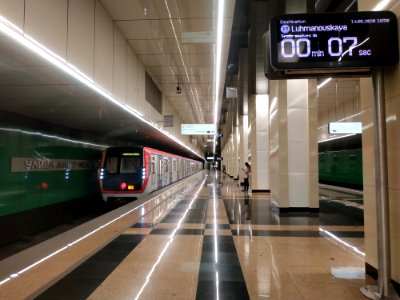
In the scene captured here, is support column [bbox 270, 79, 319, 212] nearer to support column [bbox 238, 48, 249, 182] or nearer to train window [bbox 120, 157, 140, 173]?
support column [bbox 238, 48, 249, 182]

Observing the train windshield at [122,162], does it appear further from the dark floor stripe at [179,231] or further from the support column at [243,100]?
the dark floor stripe at [179,231]

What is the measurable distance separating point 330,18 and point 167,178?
15.5 meters

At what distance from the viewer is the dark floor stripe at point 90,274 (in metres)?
3.20

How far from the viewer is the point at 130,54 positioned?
987 centimetres

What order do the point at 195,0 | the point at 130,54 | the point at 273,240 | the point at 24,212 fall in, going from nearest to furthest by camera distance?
the point at 273,240
the point at 195,0
the point at 24,212
the point at 130,54

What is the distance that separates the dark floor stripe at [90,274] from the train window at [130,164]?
717 centimetres

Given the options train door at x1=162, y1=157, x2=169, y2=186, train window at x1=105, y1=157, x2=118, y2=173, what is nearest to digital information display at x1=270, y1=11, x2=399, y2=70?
train window at x1=105, y1=157, x2=118, y2=173

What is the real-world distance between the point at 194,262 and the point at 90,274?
1247mm

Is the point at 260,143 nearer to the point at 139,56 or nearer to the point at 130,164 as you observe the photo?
the point at 130,164

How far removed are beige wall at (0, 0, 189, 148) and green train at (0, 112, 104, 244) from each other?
2.63 metres

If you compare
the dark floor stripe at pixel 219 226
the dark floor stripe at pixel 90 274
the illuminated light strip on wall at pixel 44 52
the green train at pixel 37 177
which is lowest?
the dark floor stripe at pixel 90 274

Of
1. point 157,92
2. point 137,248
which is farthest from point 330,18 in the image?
point 157,92

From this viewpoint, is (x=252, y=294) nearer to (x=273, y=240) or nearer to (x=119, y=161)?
(x=273, y=240)

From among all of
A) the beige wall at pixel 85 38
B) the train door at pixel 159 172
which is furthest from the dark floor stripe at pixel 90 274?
the train door at pixel 159 172
